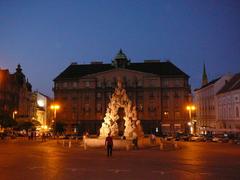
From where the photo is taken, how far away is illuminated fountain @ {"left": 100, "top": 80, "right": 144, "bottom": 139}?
1905 inches

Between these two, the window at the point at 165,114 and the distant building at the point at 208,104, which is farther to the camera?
the window at the point at 165,114

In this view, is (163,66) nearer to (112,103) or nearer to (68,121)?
(68,121)

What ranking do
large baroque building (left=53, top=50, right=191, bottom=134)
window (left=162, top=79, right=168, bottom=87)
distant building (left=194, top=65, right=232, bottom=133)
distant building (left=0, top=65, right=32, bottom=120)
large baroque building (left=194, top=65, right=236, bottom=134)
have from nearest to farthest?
1. large baroque building (left=194, top=65, right=236, bottom=134)
2. distant building (left=0, top=65, right=32, bottom=120)
3. distant building (left=194, top=65, right=232, bottom=133)
4. large baroque building (left=53, top=50, right=191, bottom=134)
5. window (left=162, top=79, right=168, bottom=87)

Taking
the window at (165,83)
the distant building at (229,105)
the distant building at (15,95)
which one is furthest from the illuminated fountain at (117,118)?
the window at (165,83)

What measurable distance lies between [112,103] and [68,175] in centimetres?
3294

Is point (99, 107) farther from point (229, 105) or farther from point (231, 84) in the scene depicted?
point (229, 105)

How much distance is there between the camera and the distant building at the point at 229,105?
7950 cm

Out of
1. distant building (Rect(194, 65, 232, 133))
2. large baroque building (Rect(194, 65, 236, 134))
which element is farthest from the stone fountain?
distant building (Rect(194, 65, 232, 133))

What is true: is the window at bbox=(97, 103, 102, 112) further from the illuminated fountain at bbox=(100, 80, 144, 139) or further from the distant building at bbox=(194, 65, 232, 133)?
the illuminated fountain at bbox=(100, 80, 144, 139)

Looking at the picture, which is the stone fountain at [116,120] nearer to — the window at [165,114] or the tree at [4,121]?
the tree at [4,121]

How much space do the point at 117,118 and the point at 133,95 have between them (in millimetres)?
65250

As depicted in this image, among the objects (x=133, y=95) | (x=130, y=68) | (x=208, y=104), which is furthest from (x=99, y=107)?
(x=208, y=104)

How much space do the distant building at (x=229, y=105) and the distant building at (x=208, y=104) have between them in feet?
9.52

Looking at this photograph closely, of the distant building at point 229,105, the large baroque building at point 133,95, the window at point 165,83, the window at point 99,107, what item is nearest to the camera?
the distant building at point 229,105
